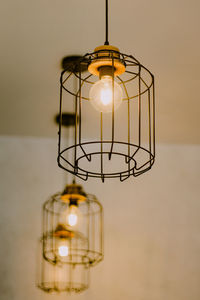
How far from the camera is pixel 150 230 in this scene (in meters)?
3.76

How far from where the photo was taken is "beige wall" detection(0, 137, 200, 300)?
3.59m

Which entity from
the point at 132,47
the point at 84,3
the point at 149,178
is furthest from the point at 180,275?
A: the point at 84,3

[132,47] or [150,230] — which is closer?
[132,47]

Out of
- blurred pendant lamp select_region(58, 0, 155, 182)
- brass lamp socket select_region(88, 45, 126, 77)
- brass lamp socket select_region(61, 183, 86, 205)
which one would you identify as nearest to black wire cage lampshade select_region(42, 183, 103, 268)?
blurred pendant lamp select_region(58, 0, 155, 182)

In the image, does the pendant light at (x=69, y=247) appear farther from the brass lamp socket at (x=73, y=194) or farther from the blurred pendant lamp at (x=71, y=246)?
the brass lamp socket at (x=73, y=194)

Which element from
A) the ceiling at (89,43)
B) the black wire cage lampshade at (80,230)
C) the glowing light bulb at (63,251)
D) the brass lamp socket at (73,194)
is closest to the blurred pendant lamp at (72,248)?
the black wire cage lampshade at (80,230)

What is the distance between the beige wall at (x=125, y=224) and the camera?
3590mm

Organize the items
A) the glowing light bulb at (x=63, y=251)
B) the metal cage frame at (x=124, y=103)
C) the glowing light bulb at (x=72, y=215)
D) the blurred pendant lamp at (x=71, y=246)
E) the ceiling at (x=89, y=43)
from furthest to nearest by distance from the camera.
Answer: the blurred pendant lamp at (x=71, y=246), the glowing light bulb at (x=63, y=251), the glowing light bulb at (x=72, y=215), the ceiling at (x=89, y=43), the metal cage frame at (x=124, y=103)

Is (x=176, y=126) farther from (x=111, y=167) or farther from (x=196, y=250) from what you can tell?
(x=196, y=250)

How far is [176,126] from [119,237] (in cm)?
99

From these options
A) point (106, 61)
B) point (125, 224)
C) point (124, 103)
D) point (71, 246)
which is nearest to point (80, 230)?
point (71, 246)

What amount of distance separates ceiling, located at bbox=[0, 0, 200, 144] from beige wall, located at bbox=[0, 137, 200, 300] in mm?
607

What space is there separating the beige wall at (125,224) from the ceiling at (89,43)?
607 mm

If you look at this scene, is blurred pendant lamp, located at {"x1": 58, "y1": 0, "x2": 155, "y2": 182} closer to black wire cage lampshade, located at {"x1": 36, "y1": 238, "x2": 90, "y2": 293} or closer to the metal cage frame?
the metal cage frame
